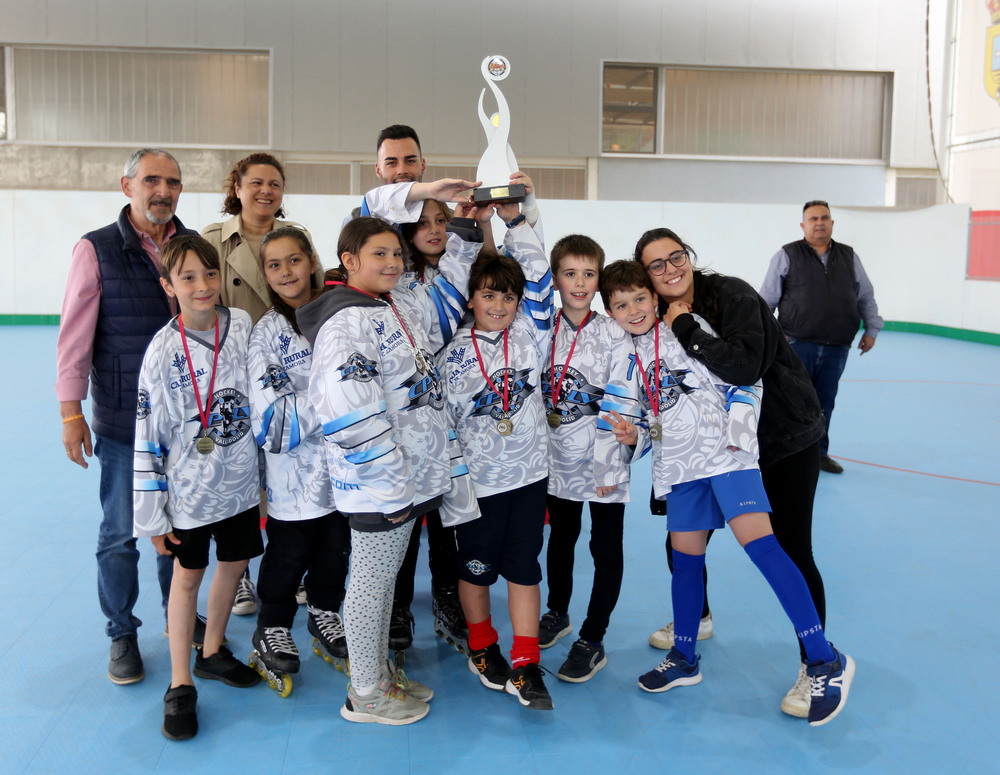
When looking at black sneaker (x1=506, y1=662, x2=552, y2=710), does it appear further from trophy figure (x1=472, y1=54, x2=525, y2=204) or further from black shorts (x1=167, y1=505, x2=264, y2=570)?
trophy figure (x1=472, y1=54, x2=525, y2=204)

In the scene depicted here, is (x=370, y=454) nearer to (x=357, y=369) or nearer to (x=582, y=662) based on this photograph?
(x=357, y=369)

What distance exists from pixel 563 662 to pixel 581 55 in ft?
40.2

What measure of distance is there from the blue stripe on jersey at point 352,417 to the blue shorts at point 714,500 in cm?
91

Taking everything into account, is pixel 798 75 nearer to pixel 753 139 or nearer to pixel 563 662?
pixel 753 139

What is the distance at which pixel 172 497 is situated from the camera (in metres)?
2.20

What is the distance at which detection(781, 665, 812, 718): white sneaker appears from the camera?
224 cm

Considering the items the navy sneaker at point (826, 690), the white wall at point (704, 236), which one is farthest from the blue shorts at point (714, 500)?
the white wall at point (704, 236)

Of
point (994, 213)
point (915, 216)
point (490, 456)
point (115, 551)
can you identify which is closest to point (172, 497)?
point (115, 551)

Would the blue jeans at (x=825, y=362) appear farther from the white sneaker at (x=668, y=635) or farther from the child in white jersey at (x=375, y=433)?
the child in white jersey at (x=375, y=433)

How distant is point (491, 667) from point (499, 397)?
31.5 inches

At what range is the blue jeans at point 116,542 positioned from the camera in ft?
8.04

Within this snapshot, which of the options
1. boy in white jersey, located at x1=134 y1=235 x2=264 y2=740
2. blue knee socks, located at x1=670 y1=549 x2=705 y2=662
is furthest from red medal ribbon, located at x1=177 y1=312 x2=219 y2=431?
blue knee socks, located at x1=670 y1=549 x2=705 y2=662

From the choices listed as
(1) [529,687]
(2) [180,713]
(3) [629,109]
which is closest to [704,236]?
(3) [629,109]

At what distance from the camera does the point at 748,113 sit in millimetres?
13453
